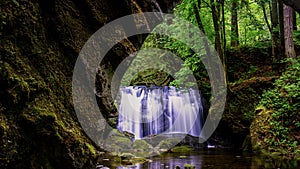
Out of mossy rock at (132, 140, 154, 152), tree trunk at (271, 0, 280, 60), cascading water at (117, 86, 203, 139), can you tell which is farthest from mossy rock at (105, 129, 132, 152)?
tree trunk at (271, 0, 280, 60)

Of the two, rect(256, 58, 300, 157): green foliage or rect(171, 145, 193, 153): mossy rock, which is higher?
rect(256, 58, 300, 157): green foliage

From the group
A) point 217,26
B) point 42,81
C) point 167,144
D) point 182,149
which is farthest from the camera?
point 217,26

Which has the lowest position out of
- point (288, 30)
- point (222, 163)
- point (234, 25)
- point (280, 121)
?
point (222, 163)

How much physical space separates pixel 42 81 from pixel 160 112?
9956 mm

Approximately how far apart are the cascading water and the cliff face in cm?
844

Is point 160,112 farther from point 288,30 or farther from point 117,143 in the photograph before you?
point 288,30

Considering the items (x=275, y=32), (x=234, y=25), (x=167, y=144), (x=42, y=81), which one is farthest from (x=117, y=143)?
(x=275, y=32)

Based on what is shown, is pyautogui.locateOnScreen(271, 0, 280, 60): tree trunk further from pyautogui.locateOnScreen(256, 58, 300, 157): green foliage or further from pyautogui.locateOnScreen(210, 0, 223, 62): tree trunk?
pyautogui.locateOnScreen(256, 58, 300, 157): green foliage

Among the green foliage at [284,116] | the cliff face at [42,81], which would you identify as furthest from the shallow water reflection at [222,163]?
the cliff face at [42,81]

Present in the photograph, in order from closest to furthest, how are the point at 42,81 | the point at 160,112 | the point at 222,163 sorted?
the point at 42,81
the point at 222,163
the point at 160,112

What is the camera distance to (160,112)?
42.9ft

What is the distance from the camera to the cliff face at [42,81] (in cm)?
293

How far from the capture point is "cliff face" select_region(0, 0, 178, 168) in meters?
2.93

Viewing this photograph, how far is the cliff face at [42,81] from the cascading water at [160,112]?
27.7 feet
